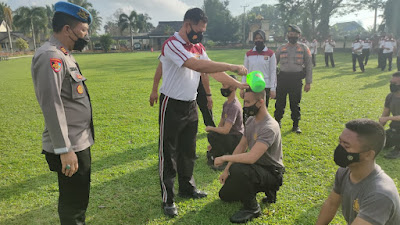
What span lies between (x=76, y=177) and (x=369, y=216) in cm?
236

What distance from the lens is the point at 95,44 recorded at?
6425 centimetres

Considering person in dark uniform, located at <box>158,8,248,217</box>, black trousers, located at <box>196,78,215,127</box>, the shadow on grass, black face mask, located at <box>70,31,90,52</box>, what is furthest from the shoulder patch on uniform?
black trousers, located at <box>196,78,215,127</box>

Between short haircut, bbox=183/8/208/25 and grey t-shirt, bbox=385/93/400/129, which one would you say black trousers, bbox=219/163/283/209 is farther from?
grey t-shirt, bbox=385/93/400/129

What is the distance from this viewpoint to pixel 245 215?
3.24 meters

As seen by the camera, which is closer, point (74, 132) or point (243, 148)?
point (74, 132)

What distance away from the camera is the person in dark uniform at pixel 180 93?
9.91ft

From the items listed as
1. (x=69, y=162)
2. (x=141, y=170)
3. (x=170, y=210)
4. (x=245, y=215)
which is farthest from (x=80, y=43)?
(x=141, y=170)

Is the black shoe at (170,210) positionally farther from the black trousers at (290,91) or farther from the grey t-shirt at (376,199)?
the black trousers at (290,91)

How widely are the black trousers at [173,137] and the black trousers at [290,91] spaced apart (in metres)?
3.43

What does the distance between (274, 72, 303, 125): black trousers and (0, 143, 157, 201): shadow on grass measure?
3.08 m

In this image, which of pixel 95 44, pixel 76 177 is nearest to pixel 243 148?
pixel 76 177

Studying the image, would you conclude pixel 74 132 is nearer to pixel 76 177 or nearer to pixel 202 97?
pixel 76 177

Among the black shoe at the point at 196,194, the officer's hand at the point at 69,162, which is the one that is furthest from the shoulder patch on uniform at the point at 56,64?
the black shoe at the point at 196,194

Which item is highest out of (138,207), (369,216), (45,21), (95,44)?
(45,21)
